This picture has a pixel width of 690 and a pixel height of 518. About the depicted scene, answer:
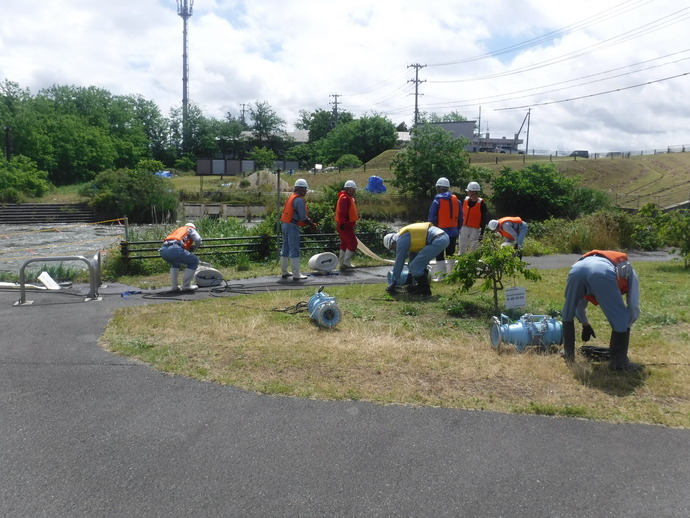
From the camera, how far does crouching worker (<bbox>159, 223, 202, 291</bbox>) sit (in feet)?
34.0

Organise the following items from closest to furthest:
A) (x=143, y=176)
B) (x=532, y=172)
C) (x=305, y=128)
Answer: (x=532, y=172) < (x=143, y=176) < (x=305, y=128)

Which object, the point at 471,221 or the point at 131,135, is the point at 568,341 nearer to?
the point at 471,221

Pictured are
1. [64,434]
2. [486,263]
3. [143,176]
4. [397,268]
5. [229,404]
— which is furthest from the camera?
[143,176]

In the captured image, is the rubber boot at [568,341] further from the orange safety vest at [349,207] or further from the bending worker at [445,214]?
the orange safety vest at [349,207]

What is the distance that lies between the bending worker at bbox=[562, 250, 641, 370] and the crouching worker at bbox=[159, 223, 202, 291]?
674cm

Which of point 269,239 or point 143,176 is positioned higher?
point 143,176

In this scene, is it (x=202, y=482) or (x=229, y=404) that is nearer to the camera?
(x=202, y=482)

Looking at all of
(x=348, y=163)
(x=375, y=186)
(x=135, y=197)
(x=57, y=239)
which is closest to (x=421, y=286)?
(x=375, y=186)

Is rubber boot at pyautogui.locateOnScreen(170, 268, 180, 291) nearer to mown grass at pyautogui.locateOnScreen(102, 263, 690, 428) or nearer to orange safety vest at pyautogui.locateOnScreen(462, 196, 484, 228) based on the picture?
mown grass at pyautogui.locateOnScreen(102, 263, 690, 428)

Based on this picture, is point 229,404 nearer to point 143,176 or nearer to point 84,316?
point 84,316

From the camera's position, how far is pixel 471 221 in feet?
41.0

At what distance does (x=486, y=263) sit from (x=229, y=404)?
4.37m

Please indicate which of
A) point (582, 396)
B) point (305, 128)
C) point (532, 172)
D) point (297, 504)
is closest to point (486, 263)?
point (582, 396)

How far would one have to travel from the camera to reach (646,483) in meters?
3.85
